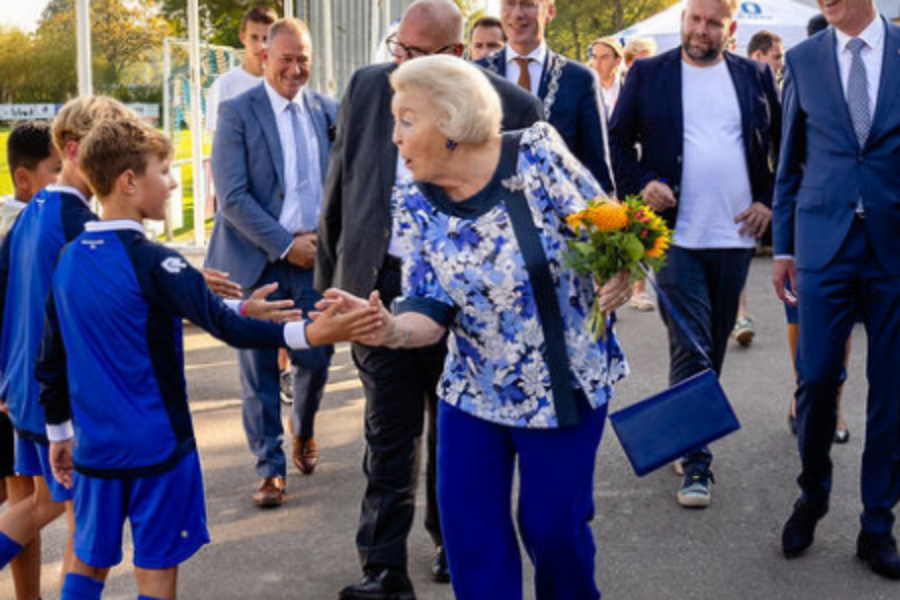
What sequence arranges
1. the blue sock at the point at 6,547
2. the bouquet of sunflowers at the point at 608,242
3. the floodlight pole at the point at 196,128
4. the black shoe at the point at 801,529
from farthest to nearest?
the floodlight pole at the point at 196,128 < the black shoe at the point at 801,529 < the blue sock at the point at 6,547 < the bouquet of sunflowers at the point at 608,242

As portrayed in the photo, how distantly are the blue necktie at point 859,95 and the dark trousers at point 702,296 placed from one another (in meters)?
1.10

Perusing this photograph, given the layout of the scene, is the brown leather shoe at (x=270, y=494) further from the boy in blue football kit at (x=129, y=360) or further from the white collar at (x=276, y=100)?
the boy in blue football kit at (x=129, y=360)

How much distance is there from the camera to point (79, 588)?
3.43m

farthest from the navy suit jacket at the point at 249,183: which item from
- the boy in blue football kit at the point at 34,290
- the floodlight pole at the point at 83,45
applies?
the floodlight pole at the point at 83,45

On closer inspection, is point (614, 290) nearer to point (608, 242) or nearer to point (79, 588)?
point (608, 242)

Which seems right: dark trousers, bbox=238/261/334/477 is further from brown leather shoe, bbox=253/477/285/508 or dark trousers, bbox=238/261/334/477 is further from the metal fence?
the metal fence

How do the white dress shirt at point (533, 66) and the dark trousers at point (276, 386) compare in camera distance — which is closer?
the white dress shirt at point (533, 66)

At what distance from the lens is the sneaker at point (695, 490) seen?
5.45m

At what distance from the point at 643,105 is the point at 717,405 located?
248cm

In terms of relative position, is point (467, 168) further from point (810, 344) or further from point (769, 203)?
point (769, 203)

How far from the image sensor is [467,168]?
342 cm

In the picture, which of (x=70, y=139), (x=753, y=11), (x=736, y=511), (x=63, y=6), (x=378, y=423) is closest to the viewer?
(x=70, y=139)

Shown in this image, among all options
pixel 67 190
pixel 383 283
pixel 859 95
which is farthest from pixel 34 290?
pixel 859 95

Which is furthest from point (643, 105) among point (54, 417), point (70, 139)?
point (54, 417)
